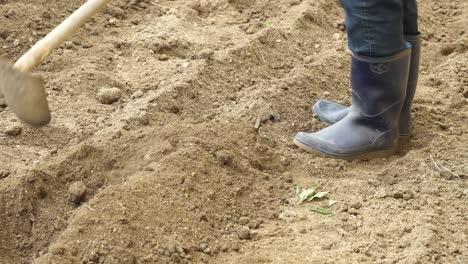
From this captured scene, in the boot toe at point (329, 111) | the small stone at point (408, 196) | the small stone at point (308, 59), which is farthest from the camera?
the small stone at point (308, 59)

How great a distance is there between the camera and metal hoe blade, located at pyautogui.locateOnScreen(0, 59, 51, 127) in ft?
8.71

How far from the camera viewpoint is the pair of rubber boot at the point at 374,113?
3.22 m

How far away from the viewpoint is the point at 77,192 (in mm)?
2988

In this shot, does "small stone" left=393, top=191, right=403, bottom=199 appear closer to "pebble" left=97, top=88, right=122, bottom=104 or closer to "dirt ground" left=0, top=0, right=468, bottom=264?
"dirt ground" left=0, top=0, right=468, bottom=264

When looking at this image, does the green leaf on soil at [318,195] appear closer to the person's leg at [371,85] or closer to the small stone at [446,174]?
the person's leg at [371,85]

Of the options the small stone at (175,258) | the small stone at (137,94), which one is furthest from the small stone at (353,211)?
the small stone at (137,94)

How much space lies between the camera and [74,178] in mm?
3123

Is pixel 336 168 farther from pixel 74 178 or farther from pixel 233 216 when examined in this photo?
pixel 74 178

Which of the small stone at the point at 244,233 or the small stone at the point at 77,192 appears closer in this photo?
the small stone at the point at 244,233

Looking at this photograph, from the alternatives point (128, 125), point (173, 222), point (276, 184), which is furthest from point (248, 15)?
point (173, 222)

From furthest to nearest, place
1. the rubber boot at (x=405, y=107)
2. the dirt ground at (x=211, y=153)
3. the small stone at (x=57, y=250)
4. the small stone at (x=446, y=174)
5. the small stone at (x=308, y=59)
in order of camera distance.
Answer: the small stone at (x=308, y=59), the rubber boot at (x=405, y=107), the small stone at (x=446, y=174), the dirt ground at (x=211, y=153), the small stone at (x=57, y=250)

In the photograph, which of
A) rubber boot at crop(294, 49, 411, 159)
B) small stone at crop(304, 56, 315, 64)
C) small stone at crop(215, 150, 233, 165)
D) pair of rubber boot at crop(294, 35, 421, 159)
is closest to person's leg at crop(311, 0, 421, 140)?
pair of rubber boot at crop(294, 35, 421, 159)

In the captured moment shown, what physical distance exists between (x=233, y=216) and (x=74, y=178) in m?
0.72

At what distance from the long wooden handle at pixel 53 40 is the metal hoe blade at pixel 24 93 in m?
0.05
